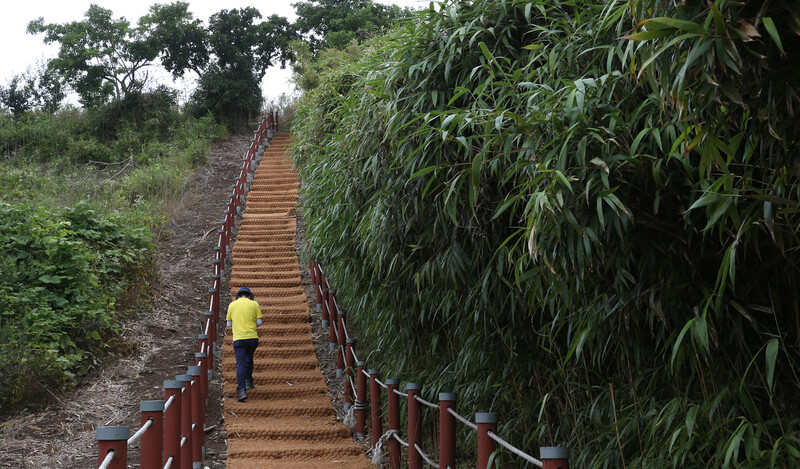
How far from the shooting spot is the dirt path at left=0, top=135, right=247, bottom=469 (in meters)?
5.41

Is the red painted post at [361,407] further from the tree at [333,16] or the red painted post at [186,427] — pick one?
the tree at [333,16]

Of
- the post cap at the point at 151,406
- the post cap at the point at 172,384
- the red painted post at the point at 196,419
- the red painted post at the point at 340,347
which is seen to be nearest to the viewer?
the post cap at the point at 151,406

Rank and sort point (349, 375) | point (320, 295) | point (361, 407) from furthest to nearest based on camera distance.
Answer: point (320, 295) → point (349, 375) → point (361, 407)

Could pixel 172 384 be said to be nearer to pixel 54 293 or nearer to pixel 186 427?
pixel 186 427

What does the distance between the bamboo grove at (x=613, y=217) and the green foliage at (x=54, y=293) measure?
3736 millimetres

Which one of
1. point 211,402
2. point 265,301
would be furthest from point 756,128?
point 265,301

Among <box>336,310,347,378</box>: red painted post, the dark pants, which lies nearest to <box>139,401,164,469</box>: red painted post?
the dark pants

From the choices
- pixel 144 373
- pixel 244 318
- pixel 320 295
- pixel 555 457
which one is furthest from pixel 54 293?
pixel 555 457

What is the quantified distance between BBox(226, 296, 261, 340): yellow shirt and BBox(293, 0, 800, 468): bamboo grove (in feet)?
9.50

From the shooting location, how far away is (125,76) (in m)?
19.5

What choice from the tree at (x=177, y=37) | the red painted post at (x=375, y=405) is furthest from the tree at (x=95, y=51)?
the red painted post at (x=375, y=405)

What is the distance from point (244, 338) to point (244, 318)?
0.66ft

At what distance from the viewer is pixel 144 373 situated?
7.14 meters

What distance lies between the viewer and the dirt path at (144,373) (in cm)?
541
